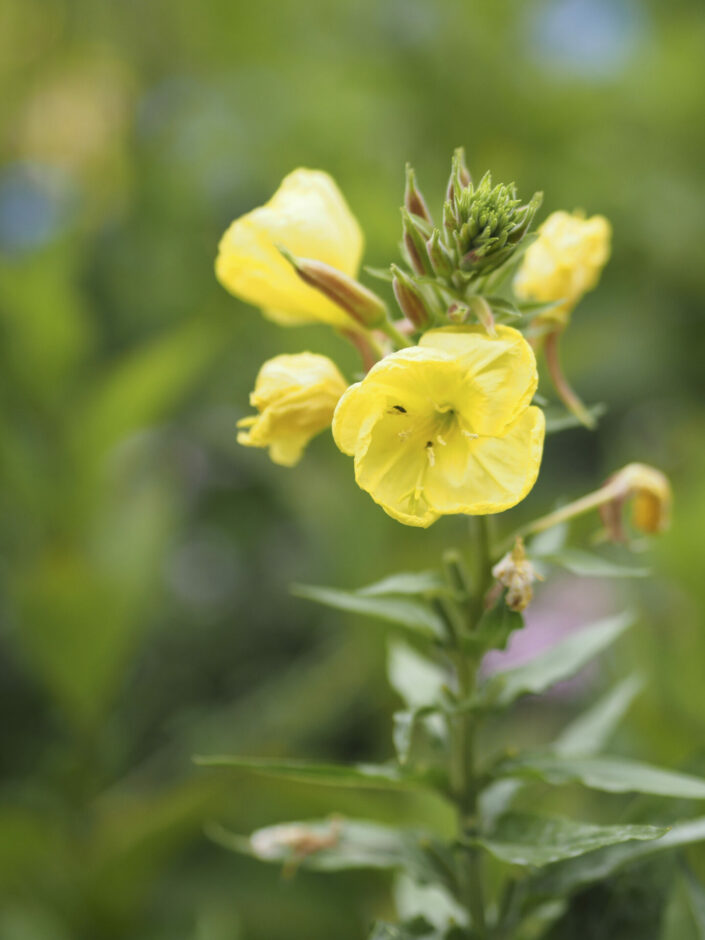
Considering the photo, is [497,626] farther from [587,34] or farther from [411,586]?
[587,34]

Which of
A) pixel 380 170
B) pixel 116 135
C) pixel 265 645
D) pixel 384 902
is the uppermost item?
pixel 116 135

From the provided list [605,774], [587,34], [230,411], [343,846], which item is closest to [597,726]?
[605,774]

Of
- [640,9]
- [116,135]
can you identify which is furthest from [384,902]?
[640,9]

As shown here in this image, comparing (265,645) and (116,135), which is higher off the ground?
(116,135)

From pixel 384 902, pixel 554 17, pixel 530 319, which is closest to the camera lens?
pixel 530 319

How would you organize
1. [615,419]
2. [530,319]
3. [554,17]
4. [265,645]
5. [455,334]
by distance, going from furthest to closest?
[554,17]
[615,419]
[265,645]
[530,319]
[455,334]

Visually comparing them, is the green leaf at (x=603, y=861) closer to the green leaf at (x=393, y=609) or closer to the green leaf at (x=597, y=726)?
the green leaf at (x=597, y=726)

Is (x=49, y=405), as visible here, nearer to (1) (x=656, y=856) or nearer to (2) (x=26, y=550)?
(2) (x=26, y=550)

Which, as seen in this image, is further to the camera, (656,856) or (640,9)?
(640,9)
